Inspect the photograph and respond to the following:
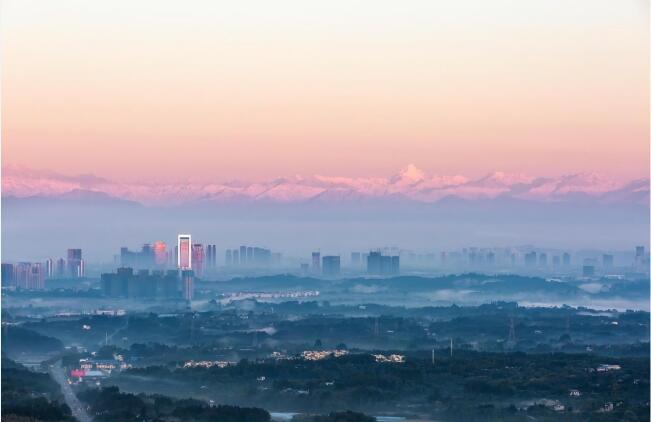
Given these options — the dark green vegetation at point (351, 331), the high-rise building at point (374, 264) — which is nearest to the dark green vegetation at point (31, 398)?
the dark green vegetation at point (351, 331)

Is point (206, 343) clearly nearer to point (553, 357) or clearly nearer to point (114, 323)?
point (114, 323)

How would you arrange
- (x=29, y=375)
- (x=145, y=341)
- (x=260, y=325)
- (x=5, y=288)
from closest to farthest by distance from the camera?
1. (x=29, y=375)
2. (x=145, y=341)
3. (x=260, y=325)
4. (x=5, y=288)

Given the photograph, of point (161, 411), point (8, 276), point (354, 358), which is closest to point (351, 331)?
point (354, 358)

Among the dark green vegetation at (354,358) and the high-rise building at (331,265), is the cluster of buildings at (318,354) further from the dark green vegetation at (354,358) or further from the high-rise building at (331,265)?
the high-rise building at (331,265)

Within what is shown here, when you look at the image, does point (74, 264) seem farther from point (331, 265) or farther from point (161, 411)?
point (161, 411)

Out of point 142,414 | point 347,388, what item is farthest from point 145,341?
point 142,414

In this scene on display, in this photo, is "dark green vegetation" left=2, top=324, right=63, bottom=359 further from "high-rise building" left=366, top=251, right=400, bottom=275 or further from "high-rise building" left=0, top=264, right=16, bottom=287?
"high-rise building" left=366, top=251, right=400, bottom=275
